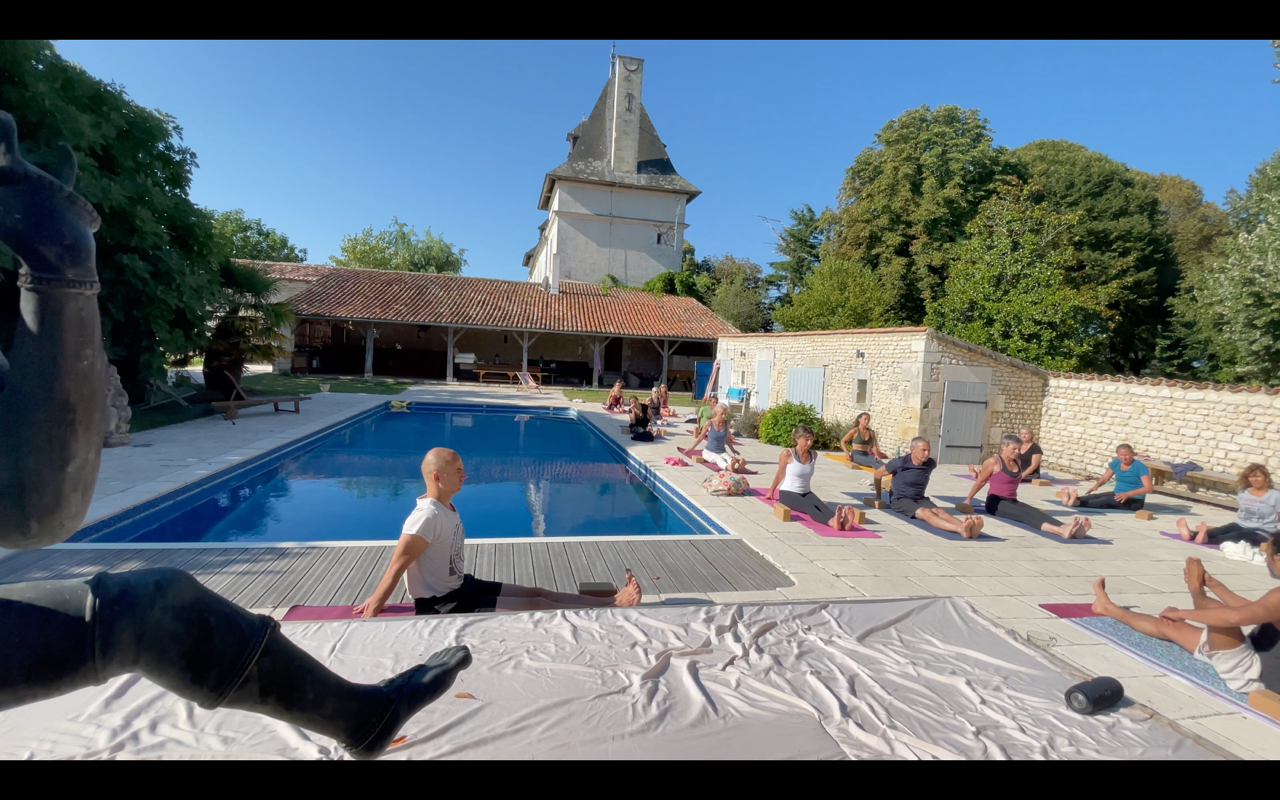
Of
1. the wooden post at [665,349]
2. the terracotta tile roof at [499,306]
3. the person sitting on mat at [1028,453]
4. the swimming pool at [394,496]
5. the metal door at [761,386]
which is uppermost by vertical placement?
the terracotta tile roof at [499,306]

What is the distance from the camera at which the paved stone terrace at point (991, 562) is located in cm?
334

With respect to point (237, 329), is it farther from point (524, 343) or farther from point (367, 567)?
point (367, 567)

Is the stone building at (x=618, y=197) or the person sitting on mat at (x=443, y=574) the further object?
the stone building at (x=618, y=197)

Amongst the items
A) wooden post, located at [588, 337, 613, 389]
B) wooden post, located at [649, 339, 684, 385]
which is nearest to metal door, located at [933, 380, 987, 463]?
wooden post, located at [649, 339, 684, 385]

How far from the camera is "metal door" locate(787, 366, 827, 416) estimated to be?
A: 14.0 m

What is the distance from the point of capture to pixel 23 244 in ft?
3.65

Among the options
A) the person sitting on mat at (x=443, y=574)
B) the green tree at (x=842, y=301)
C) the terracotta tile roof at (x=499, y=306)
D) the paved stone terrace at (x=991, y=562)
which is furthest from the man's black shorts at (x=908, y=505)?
the terracotta tile roof at (x=499, y=306)

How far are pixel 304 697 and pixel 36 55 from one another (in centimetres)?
1350

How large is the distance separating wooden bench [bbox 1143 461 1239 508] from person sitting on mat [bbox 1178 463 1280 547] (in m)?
2.52

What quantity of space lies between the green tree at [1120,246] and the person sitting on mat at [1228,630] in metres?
22.9

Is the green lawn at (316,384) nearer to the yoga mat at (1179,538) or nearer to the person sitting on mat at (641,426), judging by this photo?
the person sitting on mat at (641,426)

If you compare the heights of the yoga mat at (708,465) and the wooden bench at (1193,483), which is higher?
the wooden bench at (1193,483)
